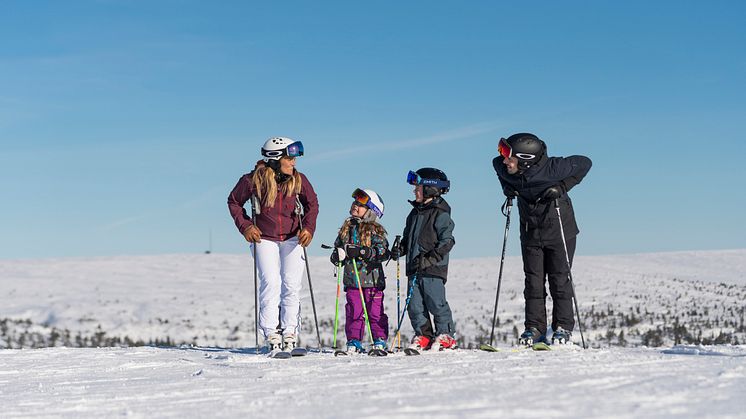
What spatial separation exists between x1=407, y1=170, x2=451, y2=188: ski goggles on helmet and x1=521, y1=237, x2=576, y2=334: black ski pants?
3.57 feet

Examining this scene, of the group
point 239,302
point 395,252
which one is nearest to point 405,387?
point 395,252

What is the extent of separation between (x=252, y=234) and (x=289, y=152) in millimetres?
945

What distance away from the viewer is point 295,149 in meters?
8.88

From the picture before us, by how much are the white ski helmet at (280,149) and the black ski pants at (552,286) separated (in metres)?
2.62

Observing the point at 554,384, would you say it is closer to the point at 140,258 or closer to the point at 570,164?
the point at 570,164

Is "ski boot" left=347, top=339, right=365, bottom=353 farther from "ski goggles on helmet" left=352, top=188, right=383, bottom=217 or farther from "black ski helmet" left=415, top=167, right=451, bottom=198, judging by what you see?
"black ski helmet" left=415, top=167, right=451, bottom=198

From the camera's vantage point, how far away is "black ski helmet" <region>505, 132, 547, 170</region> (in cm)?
859

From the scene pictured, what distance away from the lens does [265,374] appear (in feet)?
22.0

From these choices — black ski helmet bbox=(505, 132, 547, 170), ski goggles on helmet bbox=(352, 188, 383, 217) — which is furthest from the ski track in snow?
black ski helmet bbox=(505, 132, 547, 170)

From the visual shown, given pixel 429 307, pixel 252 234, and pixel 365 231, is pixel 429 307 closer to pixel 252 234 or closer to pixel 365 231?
pixel 365 231

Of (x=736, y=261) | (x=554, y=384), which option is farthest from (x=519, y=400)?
(x=736, y=261)

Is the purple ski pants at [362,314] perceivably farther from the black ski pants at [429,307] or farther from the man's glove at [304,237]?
the man's glove at [304,237]

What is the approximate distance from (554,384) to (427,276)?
11.4 ft

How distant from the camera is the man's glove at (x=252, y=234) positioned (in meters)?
8.69
